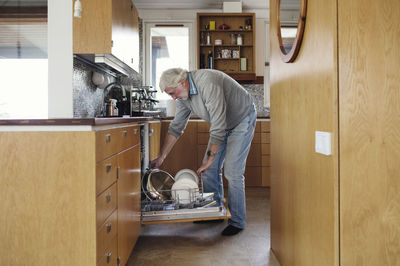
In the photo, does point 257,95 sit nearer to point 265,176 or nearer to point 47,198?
point 265,176

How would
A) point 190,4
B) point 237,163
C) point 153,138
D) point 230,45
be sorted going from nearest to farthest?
point 237,163 < point 153,138 < point 230,45 < point 190,4

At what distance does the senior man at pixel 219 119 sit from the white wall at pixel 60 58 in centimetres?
75

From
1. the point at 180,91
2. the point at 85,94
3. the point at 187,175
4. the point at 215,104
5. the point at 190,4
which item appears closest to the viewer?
the point at 215,104

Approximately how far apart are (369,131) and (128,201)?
1.32m

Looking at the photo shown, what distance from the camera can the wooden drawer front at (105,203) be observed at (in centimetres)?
128

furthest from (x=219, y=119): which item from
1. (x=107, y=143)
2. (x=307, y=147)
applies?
(x=107, y=143)

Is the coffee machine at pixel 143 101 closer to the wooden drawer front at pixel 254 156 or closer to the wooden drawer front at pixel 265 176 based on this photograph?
the wooden drawer front at pixel 254 156

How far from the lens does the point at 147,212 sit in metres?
2.20

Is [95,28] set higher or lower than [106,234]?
higher

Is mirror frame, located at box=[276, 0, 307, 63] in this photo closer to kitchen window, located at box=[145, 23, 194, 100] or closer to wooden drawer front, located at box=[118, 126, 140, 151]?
wooden drawer front, located at box=[118, 126, 140, 151]

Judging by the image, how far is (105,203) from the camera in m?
1.38

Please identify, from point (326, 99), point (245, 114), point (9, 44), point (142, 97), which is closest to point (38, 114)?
point (9, 44)

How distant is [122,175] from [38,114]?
2.04 m

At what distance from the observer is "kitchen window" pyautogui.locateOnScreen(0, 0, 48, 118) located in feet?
10.5
